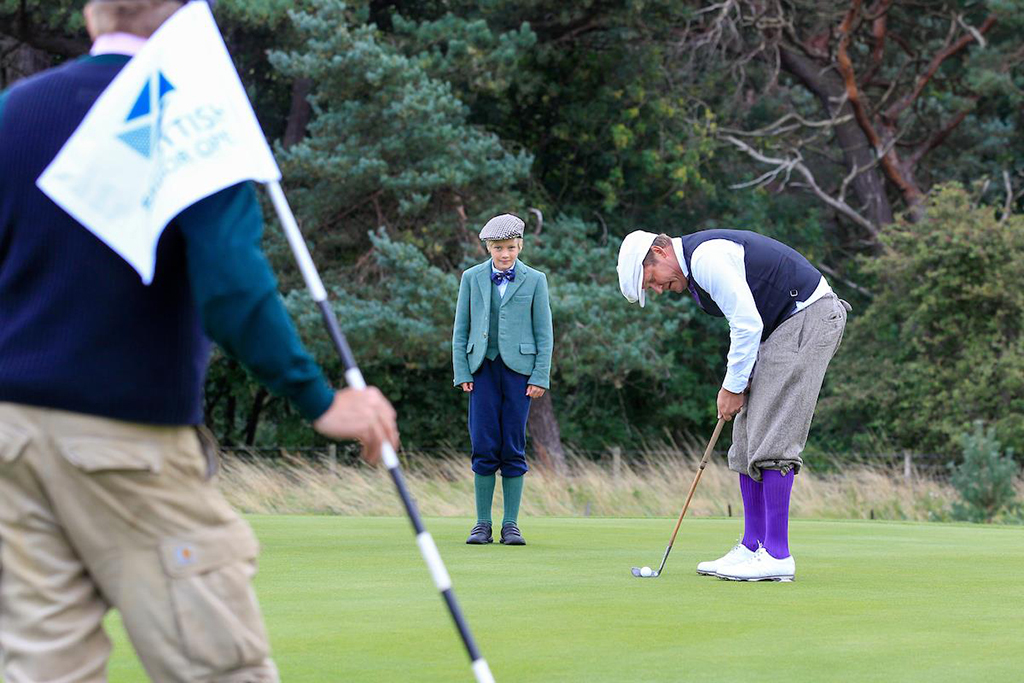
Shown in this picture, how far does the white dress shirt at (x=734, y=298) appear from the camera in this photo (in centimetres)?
670

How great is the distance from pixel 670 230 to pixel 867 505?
14177 mm

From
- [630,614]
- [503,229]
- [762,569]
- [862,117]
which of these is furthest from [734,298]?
[862,117]

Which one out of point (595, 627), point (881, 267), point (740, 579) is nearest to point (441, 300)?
point (881, 267)

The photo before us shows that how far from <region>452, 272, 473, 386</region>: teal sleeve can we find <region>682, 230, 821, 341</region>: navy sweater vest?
7.82 feet

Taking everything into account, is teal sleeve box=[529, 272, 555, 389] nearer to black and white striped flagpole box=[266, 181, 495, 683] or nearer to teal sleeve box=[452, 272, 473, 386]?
teal sleeve box=[452, 272, 473, 386]

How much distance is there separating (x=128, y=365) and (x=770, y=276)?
4.51 meters

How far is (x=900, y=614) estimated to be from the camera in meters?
5.69

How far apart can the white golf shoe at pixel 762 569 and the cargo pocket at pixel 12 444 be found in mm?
4560

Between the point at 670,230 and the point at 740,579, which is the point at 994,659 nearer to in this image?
the point at 740,579

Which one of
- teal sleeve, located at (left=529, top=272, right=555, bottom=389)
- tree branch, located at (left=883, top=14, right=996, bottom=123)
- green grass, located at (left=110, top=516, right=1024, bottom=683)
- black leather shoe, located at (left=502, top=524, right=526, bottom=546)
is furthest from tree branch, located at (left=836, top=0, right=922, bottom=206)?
green grass, located at (left=110, top=516, right=1024, bottom=683)

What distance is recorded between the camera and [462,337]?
29.9 ft

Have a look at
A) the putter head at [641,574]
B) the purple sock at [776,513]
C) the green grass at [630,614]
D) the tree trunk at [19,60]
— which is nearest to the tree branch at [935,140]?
the tree trunk at [19,60]

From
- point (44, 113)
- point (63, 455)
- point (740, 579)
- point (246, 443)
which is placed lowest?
point (246, 443)

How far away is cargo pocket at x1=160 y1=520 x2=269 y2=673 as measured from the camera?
2684mm
